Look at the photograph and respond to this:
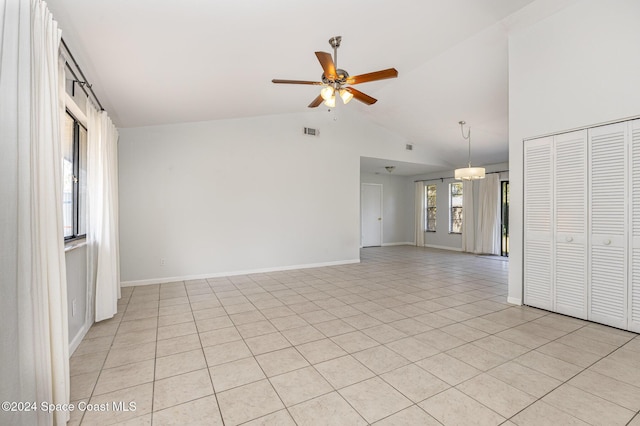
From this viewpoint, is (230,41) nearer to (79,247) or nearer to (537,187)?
(79,247)

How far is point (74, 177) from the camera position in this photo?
319 cm

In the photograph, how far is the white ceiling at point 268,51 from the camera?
2.37 meters

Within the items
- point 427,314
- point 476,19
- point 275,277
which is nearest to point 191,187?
point 275,277

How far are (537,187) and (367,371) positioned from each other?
305 cm

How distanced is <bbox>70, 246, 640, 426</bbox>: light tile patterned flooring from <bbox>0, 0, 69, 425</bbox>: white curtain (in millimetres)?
490

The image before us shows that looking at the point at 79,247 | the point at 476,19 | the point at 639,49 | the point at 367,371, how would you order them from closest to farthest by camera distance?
1. the point at 367,371
2. the point at 639,49
3. the point at 79,247
4. the point at 476,19

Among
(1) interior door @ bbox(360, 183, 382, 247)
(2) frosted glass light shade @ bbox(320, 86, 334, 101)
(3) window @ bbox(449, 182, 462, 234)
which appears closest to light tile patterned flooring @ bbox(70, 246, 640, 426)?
(2) frosted glass light shade @ bbox(320, 86, 334, 101)

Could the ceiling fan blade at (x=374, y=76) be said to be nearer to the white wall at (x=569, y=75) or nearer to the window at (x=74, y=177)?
the white wall at (x=569, y=75)

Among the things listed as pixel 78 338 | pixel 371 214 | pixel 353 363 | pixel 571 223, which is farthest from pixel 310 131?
pixel 78 338

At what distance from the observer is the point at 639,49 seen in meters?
2.73

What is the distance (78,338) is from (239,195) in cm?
328

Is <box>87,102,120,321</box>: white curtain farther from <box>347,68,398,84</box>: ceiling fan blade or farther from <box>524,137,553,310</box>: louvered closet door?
<box>524,137,553,310</box>: louvered closet door

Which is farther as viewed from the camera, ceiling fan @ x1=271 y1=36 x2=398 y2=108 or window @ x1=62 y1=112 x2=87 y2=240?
window @ x1=62 y1=112 x2=87 y2=240

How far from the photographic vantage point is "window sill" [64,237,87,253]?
8.39 ft
